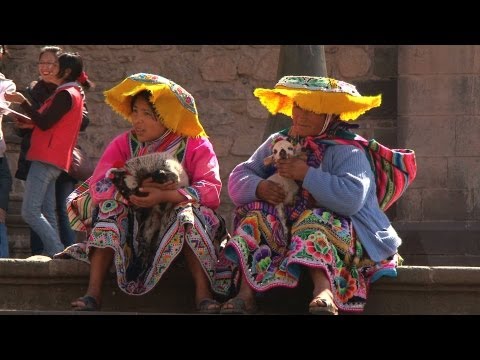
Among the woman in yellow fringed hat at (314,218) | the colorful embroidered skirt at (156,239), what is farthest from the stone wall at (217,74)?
the colorful embroidered skirt at (156,239)

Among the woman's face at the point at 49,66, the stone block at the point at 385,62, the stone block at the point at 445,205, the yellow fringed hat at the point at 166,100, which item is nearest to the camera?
the yellow fringed hat at the point at 166,100

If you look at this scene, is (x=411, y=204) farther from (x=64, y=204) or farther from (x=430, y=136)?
(x=64, y=204)

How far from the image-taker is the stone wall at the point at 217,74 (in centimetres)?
1245

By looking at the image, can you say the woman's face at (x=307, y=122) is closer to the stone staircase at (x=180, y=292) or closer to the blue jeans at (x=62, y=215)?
the stone staircase at (x=180, y=292)

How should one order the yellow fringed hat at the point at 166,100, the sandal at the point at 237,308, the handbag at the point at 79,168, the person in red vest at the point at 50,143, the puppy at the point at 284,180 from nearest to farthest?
the sandal at the point at 237,308, the puppy at the point at 284,180, the yellow fringed hat at the point at 166,100, the person in red vest at the point at 50,143, the handbag at the point at 79,168

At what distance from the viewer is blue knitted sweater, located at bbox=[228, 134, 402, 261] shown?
7.45 meters

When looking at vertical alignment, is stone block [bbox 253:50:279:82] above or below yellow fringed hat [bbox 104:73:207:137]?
above

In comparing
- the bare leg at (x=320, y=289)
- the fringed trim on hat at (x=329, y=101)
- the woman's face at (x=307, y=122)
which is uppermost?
the fringed trim on hat at (x=329, y=101)

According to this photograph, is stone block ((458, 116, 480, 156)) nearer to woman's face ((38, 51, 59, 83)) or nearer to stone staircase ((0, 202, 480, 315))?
woman's face ((38, 51, 59, 83))

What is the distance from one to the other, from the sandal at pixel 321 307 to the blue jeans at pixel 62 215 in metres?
3.20

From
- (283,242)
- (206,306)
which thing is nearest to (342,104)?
(283,242)

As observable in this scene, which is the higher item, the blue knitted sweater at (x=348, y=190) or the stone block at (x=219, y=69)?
the stone block at (x=219, y=69)

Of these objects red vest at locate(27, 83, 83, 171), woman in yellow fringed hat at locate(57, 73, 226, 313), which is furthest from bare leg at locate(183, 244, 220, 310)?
red vest at locate(27, 83, 83, 171)

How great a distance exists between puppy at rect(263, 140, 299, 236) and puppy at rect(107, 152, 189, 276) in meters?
0.49
